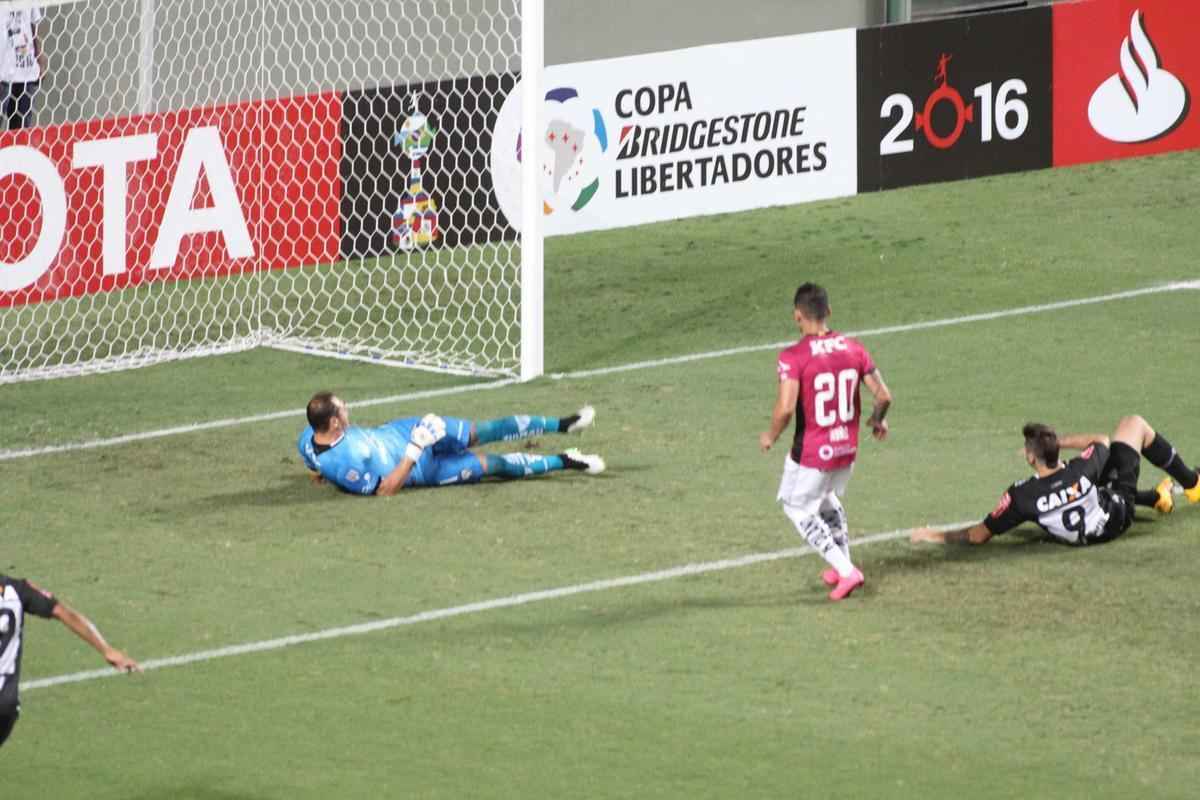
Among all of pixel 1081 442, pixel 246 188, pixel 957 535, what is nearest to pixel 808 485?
pixel 957 535

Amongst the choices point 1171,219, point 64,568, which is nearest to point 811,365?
point 64,568

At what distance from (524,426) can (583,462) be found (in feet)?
1.38

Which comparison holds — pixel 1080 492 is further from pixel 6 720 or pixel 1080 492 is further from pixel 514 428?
pixel 6 720

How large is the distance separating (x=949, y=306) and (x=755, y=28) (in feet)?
34.2

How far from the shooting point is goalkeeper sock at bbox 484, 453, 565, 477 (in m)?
14.0

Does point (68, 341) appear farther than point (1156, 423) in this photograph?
Yes

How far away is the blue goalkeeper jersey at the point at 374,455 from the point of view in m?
13.6

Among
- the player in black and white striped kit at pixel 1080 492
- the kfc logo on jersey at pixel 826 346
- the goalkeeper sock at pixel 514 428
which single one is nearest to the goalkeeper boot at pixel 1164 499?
the player in black and white striped kit at pixel 1080 492

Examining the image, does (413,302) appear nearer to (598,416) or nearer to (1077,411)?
(598,416)

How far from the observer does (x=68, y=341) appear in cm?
1870

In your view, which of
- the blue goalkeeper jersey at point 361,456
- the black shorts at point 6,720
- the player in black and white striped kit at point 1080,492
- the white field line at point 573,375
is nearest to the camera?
the black shorts at point 6,720

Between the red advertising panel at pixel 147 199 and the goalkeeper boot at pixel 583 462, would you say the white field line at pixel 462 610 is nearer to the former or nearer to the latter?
the goalkeeper boot at pixel 583 462

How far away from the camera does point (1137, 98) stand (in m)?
23.7

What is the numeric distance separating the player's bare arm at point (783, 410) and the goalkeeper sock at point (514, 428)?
10.1ft
